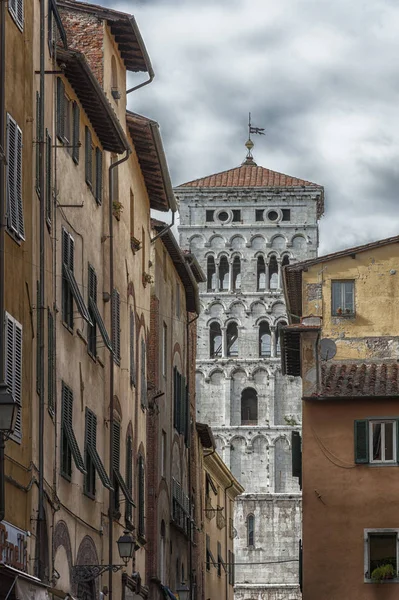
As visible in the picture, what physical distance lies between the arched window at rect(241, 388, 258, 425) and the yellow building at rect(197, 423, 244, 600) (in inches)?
1205

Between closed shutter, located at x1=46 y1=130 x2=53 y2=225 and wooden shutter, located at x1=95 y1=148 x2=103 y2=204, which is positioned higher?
wooden shutter, located at x1=95 y1=148 x2=103 y2=204

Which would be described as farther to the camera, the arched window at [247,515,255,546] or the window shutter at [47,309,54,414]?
the arched window at [247,515,255,546]

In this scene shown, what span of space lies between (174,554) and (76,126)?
65.6ft

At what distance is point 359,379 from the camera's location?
37531mm

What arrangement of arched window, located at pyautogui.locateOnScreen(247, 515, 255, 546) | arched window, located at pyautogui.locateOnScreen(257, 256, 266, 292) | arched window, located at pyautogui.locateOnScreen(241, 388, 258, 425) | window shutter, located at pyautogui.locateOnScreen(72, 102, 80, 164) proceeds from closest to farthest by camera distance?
window shutter, located at pyautogui.locateOnScreen(72, 102, 80, 164) → arched window, located at pyautogui.locateOnScreen(247, 515, 255, 546) → arched window, located at pyautogui.locateOnScreen(241, 388, 258, 425) → arched window, located at pyautogui.locateOnScreen(257, 256, 266, 292)

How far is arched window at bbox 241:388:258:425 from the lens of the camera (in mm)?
103000

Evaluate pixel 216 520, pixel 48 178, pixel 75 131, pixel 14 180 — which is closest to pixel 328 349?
pixel 75 131

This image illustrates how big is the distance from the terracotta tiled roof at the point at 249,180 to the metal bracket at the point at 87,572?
256 ft

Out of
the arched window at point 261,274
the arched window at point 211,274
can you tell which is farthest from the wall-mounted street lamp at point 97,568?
the arched window at point 261,274

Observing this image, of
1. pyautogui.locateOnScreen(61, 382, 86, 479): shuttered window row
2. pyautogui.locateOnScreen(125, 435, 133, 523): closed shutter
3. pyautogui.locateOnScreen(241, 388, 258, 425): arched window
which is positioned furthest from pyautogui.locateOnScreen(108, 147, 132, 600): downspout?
pyautogui.locateOnScreen(241, 388, 258, 425): arched window

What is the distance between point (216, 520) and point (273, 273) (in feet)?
141

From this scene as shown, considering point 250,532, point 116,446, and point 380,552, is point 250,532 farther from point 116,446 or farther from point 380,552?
point 116,446

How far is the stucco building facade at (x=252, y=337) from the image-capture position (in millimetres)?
98562

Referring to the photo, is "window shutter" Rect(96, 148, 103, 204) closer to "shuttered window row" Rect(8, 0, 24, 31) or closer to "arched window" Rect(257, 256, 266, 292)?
"shuttered window row" Rect(8, 0, 24, 31)
